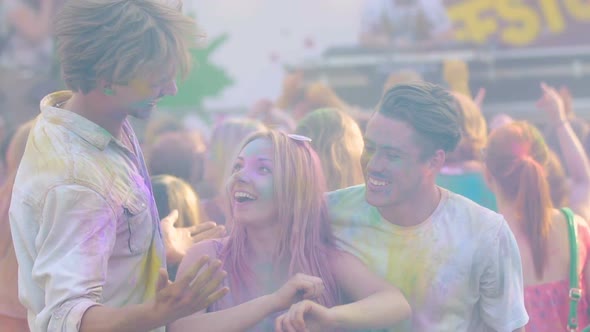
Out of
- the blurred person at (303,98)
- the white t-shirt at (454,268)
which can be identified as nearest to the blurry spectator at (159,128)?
the blurred person at (303,98)

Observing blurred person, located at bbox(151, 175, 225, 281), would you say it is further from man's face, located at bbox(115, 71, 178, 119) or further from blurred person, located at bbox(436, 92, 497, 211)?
man's face, located at bbox(115, 71, 178, 119)

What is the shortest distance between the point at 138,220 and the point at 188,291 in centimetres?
31

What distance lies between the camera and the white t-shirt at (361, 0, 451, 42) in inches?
366

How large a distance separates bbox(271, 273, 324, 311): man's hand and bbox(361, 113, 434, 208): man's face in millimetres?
429

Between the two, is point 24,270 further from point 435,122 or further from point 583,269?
point 583,269

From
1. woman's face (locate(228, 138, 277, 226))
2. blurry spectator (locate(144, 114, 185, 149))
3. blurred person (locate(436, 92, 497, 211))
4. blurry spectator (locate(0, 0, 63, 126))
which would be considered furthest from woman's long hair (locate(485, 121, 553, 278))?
blurry spectator (locate(0, 0, 63, 126))

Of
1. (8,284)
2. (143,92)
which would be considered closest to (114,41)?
(143,92)

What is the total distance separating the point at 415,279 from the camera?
257cm

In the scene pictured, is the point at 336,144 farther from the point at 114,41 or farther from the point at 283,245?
the point at 114,41

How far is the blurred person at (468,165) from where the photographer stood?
373 cm

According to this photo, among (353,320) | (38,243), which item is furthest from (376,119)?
(38,243)

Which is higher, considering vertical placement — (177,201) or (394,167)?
(394,167)

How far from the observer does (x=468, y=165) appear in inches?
151

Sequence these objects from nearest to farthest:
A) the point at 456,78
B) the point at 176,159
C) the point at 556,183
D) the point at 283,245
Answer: the point at 283,245 < the point at 556,183 < the point at 176,159 < the point at 456,78
